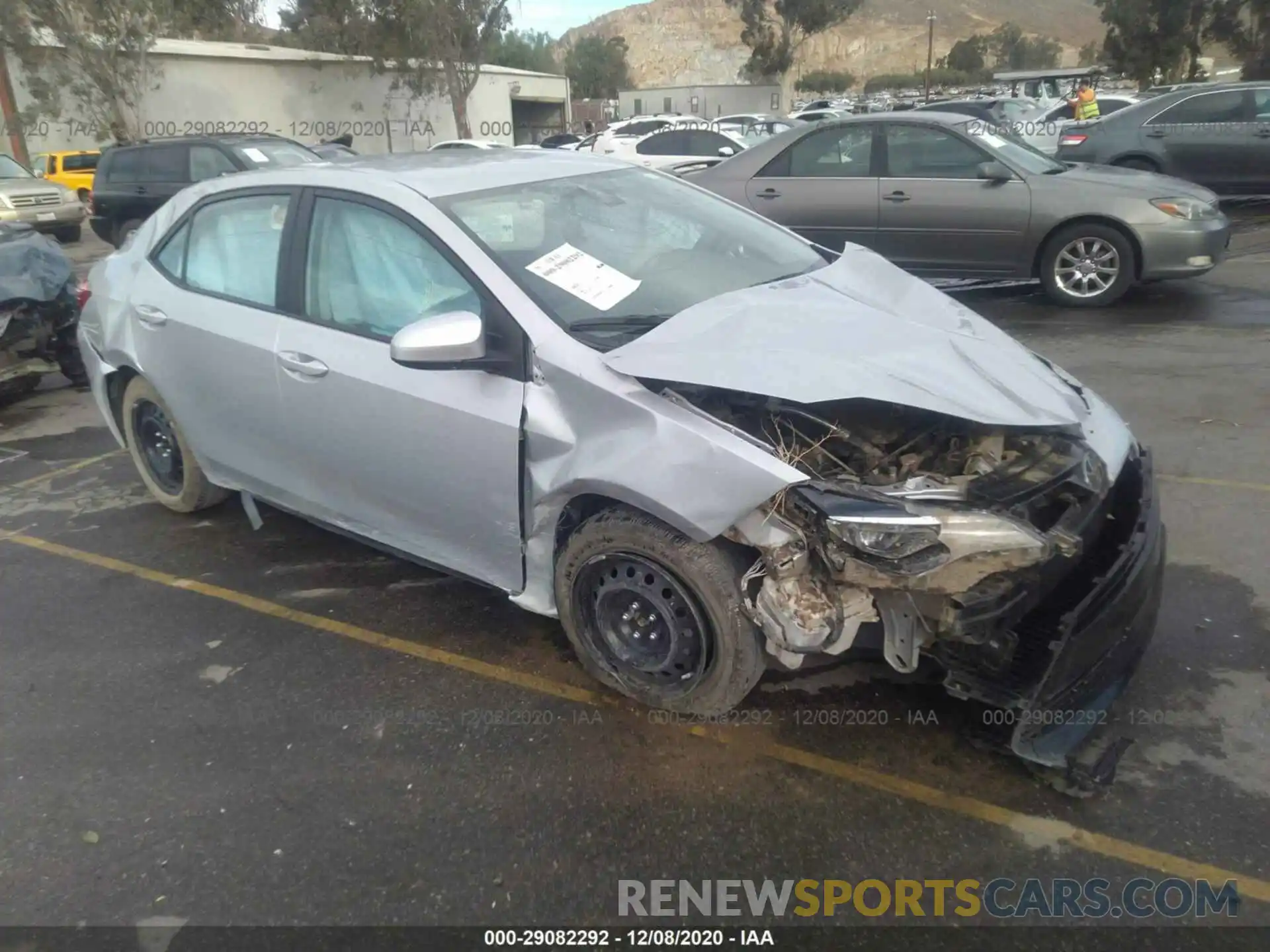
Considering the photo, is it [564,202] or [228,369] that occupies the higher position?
[564,202]

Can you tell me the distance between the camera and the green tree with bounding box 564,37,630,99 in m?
68.8

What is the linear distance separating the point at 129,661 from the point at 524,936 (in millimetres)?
2120

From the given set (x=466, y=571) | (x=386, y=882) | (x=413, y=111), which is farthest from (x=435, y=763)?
(x=413, y=111)

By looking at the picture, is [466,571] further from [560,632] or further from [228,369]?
[228,369]

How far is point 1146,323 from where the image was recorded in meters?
7.53

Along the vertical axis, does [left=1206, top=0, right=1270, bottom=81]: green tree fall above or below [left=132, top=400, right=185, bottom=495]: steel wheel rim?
above

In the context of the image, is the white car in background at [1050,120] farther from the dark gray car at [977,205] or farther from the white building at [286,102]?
the white building at [286,102]

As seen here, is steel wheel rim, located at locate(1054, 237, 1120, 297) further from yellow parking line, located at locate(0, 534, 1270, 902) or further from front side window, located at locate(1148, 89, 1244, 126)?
yellow parking line, located at locate(0, 534, 1270, 902)

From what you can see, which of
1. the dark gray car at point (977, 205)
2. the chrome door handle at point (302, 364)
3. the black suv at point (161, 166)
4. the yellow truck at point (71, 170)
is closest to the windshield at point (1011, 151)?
the dark gray car at point (977, 205)

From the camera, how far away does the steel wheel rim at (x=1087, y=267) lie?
25.8 feet

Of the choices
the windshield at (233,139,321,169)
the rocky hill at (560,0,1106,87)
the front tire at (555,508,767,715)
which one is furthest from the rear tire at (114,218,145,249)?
the rocky hill at (560,0,1106,87)

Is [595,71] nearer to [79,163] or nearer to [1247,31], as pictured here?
[1247,31]

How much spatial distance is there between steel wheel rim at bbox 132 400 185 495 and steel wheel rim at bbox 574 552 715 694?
2555 millimetres

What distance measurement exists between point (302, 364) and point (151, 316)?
1.25m
